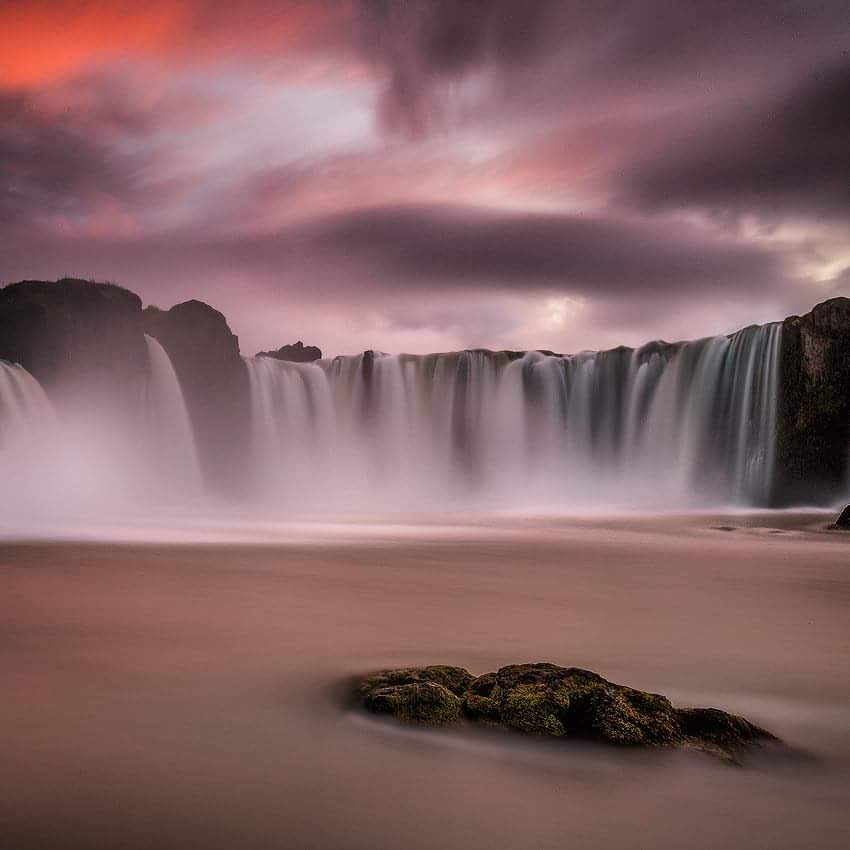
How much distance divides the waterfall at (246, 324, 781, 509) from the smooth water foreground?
22.8 metres

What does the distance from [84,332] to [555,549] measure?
20.3 metres

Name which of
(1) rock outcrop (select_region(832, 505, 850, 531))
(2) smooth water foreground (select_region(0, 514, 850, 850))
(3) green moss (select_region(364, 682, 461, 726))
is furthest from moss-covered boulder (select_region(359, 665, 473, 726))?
(1) rock outcrop (select_region(832, 505, 850, 531))

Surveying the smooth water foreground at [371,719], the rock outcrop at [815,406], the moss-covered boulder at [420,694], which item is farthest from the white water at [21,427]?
the rock outcrop at [815,406]

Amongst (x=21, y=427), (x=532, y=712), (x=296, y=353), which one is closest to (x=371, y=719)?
(x=532, y=712)

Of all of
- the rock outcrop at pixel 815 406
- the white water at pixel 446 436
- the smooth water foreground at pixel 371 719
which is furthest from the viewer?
the white water at pixel 446 436

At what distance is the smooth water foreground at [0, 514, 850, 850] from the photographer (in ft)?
8.16

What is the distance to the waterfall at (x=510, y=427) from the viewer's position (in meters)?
30.4

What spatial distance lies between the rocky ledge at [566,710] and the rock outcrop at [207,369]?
30.1 m

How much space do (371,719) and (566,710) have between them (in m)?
0.90

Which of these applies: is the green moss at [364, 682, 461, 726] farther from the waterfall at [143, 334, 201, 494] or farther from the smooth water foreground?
the waterfall at [143, 334, 201, 494]

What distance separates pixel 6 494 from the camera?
21953 millimetres

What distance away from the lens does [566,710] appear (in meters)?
3.33

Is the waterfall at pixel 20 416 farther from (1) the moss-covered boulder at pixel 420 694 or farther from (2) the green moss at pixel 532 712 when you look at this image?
(2) the green moss at pixel 532 712

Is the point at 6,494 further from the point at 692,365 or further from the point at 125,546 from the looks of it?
the point at 692,365
